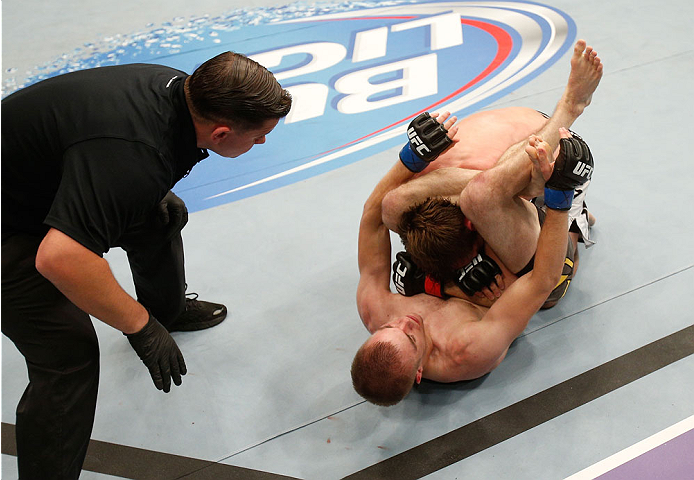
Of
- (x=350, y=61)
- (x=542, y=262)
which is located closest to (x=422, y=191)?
(x=542, y=262)

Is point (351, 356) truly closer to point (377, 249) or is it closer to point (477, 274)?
point (377, 249)

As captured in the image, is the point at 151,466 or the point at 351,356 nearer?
the point at 151,466

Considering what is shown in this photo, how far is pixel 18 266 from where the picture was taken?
2.17m

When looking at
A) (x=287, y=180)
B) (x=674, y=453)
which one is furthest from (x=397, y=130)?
(x=674, y=453)

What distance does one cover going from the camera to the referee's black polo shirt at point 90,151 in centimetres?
195

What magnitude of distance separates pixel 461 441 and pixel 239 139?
5.17ft

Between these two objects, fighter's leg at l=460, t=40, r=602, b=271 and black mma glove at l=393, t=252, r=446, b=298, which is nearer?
fighter's leg at l=460, t=40, r=602, b=271

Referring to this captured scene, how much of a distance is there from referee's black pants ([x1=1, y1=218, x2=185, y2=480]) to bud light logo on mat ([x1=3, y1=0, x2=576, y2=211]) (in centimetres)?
205

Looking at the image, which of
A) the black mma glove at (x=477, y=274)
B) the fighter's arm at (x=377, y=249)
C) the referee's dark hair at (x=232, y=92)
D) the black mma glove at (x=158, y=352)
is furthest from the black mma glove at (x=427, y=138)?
the black mma glove at (x=158, y=352)

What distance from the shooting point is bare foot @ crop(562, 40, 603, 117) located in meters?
2.97

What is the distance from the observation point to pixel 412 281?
3027mm

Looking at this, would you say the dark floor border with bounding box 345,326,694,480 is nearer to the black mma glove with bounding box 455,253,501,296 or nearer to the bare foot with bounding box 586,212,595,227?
the black mma glove with bounding box 455,253,501,296

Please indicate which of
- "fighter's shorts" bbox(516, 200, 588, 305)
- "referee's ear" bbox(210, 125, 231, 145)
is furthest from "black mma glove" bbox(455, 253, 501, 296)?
"referee's ear" bbox(210, 125, 231, 145)

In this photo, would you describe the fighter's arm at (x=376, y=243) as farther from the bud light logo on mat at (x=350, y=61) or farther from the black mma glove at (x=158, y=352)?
the bud light logo on mat at (x=350, y=61)
